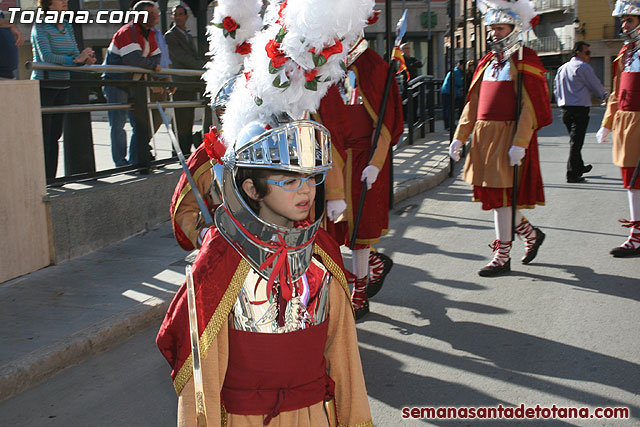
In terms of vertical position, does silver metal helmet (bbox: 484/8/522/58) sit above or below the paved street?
above

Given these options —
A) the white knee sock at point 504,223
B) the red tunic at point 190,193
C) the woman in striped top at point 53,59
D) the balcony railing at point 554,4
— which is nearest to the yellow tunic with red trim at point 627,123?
the white knee sock at point 504,223

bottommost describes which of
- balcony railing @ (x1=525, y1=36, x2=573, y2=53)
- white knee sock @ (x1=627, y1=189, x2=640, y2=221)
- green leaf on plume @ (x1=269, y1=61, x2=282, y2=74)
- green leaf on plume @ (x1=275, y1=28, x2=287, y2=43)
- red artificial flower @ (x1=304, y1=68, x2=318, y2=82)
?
white knee sock @ (x1=627, y1=189, x2=640, y2=221)

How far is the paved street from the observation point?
13.7 ft

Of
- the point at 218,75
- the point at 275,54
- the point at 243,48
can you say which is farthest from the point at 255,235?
the point at 243,48

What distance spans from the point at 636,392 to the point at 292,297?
8.40 feet

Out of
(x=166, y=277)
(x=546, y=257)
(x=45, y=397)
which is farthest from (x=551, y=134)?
(x=45, y=397)

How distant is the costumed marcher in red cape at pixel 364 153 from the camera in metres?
5.18

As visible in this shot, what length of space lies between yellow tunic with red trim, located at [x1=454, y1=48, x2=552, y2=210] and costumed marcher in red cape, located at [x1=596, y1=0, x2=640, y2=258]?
104 centimetres

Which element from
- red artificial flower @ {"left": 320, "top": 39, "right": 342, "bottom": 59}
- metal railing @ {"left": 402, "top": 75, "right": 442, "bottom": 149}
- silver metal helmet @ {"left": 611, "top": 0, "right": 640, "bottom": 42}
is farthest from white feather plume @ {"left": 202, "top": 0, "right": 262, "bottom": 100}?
metal railing @ {"left": 402, "top": 75, "right": 442, "bottom": 149}

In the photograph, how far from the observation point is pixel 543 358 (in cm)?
471

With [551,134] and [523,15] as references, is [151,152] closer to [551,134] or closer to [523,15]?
[523,15]

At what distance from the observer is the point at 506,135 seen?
6.43 m

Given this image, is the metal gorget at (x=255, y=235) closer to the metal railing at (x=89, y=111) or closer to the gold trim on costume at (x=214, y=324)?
the gold trim on costume at (x=214, y=324)

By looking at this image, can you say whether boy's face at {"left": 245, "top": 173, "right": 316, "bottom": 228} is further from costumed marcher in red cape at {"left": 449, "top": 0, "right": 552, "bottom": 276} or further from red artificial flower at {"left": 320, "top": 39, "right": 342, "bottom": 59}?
costumed marcher in red cape at {"left": 449, "top": 0, "right": 552, "bottom": 276}
